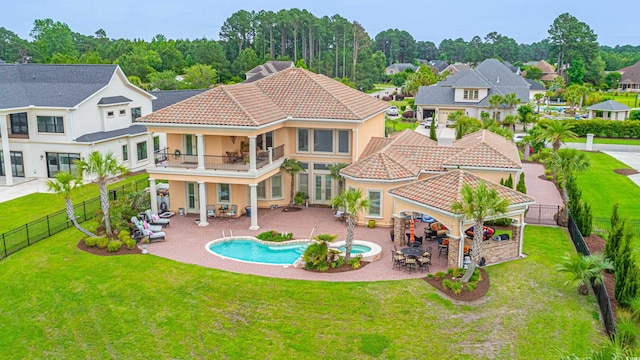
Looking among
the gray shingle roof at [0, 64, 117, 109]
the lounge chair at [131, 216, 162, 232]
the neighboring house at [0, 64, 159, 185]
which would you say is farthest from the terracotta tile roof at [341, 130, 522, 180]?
the gray shingle roof at [0, 64, 117, 109]

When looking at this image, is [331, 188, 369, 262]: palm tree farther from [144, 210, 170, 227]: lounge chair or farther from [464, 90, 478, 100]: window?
[464, 90, 478, 100]: window

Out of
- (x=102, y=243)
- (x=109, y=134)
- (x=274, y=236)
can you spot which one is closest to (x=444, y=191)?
(x=274, y=236)

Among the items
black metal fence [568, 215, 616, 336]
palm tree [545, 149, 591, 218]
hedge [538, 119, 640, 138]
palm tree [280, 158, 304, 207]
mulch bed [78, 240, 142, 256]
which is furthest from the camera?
hedge [538, 119, 640, 138]

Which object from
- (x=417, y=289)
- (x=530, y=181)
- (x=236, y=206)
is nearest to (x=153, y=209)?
(x=236, y=206)

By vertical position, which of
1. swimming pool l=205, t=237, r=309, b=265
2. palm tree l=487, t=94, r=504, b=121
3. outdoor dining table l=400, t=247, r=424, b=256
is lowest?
swimming pool l=205, t=237, r=309, b=265

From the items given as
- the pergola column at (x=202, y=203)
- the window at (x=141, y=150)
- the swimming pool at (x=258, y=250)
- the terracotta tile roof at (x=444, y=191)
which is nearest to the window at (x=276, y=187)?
the pergola column at (x=202, y=203)

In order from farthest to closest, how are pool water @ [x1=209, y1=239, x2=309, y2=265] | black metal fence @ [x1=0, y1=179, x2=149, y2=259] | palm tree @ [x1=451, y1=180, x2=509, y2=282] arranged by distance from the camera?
1. black metal fence @ [x1=0, y1=179, x2=149, y2=259]
2. pool water @ [x1=209, y1=239, x2=309, y2=265]
3. palm tree @ [x1=451, y1=180, x2=509, y2=282]

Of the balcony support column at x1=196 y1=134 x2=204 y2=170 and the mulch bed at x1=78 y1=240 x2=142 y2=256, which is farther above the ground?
the balcony support column at x1=196 y1=134 x2=204 y2=170
